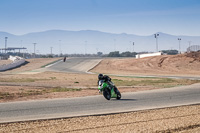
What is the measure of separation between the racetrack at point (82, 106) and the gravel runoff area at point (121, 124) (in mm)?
827

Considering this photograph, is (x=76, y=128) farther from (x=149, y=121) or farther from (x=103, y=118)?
(x=149, y=121)

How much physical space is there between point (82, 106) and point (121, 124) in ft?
14.1

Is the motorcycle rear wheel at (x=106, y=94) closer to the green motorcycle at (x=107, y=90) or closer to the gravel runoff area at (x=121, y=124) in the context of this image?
the green motorcycle at (x=107, y=90)

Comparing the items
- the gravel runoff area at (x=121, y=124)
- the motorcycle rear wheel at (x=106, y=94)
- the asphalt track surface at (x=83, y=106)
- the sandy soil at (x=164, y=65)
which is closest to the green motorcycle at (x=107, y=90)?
the motorcycle rear wheel at (x=106, y=94)

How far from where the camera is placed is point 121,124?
1190cm

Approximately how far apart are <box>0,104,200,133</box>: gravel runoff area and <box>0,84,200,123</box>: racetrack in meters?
0.83

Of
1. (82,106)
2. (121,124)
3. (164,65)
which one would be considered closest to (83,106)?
(82,106)

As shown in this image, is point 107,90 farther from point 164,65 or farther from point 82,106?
point 164,65

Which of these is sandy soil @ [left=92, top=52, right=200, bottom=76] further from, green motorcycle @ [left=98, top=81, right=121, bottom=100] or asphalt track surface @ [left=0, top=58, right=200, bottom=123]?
green motorcycle @ [left=98, top=81, right=121, bottom=100]

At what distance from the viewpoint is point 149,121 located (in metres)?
12.4

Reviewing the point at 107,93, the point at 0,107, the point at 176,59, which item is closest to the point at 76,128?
the point at 0,107

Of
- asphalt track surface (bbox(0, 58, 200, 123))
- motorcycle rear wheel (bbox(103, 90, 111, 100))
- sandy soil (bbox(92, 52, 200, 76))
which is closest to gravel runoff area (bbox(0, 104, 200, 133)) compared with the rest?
asphalt track surface (bbox(0, 58, 200, 123))

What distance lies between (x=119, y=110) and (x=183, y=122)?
11.2ft

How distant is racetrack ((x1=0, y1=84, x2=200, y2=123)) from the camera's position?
543 inches
